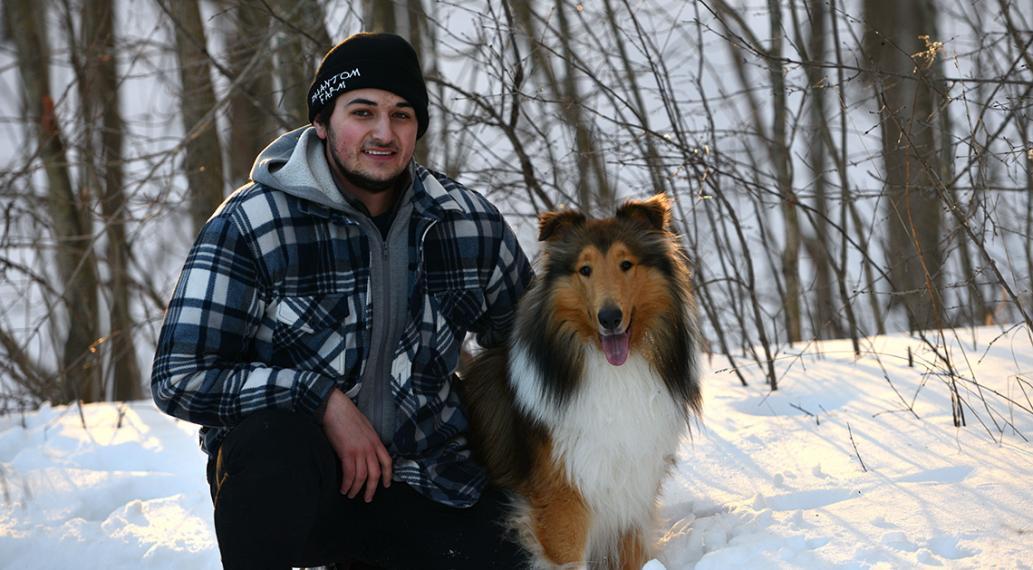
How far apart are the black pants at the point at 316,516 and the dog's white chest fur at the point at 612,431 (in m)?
0.29

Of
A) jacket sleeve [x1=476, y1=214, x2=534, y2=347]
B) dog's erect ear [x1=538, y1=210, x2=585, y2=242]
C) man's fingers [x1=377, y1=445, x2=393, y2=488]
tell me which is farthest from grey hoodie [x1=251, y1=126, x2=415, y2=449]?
→ dog's erect ear [x1=538, y1=210, x2=585, y2=242]

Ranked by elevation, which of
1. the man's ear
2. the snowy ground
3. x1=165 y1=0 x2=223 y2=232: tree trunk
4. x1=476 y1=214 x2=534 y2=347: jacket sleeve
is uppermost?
x1=165 y1=0 x2=223 y2=232: tree trunk

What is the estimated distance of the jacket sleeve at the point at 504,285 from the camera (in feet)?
10.1

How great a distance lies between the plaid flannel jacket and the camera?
253 centimetres

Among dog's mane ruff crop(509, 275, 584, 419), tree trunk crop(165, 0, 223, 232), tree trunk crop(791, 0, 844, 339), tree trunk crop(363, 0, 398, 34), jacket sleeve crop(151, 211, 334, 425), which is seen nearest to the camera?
jacket sleeve crop(151, 211, 334, 425)

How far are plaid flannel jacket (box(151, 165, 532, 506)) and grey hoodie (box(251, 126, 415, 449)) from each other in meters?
0.02

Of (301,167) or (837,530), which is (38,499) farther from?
(837,530)

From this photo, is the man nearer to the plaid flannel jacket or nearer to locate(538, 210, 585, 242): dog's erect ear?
the plaid flannel jacket

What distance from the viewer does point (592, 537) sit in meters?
2.95

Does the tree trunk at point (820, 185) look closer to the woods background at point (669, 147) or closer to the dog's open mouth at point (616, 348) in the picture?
the woods background at point (669, 147)

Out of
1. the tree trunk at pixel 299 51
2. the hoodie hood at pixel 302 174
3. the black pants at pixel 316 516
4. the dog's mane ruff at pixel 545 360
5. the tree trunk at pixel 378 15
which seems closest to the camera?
the black pants at pixel 316 516

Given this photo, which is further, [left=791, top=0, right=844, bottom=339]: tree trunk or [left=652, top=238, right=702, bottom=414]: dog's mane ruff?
[left=791, top=0, right=844, bottom=339]: tree trunk

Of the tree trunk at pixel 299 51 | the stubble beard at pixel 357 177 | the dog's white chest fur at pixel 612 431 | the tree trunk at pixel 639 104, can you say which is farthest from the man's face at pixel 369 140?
the tree trunk at pixel 299 51

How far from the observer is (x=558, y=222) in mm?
3051
